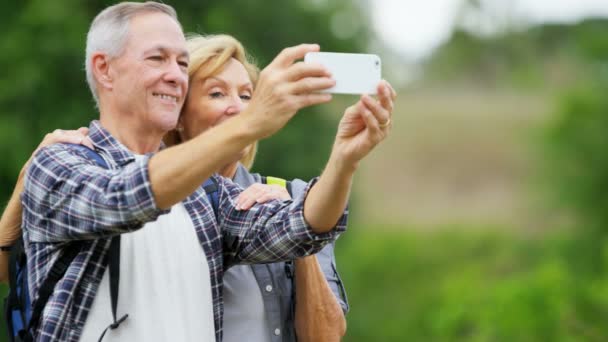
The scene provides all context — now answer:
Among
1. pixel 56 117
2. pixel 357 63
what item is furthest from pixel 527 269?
pixel 357 63

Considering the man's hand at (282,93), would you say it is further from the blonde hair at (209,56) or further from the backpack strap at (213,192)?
the blonde hair at (209,56)

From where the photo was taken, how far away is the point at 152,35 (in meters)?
3.10

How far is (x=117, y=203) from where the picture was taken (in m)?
2.67

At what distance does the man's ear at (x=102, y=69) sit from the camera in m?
3.17

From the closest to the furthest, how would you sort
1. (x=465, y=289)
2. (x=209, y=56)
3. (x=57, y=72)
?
(x=209, y=56) → (x=57, y=72) → (x=465, y=289)

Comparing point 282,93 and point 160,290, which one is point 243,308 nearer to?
point 160,290

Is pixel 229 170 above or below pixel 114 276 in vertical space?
above

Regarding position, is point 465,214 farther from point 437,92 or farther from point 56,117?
point 56,117

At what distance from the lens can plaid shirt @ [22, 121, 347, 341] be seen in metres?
2.69

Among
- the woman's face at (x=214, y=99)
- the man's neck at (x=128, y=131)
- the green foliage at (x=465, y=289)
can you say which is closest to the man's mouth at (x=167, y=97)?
the man's neck at (x=128, y=131)

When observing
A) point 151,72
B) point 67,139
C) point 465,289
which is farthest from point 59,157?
point 465,289

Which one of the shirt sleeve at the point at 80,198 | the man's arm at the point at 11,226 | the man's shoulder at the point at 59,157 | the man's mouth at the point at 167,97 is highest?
the man's mouth at the point at 167,97

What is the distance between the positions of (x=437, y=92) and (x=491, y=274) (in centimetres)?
2111

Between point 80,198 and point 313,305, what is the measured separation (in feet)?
3.48
